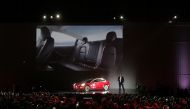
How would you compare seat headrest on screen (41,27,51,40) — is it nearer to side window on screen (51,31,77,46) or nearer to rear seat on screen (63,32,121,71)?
side window on screen (51,31,77,46)

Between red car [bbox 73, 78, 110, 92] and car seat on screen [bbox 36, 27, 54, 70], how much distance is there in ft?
10.1

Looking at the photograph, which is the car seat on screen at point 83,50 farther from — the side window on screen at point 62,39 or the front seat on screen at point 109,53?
the front seat on screen at point 109,53

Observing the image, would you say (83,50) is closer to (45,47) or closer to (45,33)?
(45,47)

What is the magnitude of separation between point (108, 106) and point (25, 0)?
2224 centimetres

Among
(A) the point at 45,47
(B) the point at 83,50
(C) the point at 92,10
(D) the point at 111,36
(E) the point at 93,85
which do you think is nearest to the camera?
(E) the point at 93,85

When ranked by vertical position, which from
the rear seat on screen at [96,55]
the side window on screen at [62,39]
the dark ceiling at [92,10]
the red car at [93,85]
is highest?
the dark ceiling at [92,10]

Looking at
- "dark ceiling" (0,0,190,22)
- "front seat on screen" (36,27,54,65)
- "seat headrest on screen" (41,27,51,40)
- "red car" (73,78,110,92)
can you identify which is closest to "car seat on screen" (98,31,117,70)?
"red car" (73,78,110,92)

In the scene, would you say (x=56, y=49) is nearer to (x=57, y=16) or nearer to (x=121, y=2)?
(x=57, y=16)

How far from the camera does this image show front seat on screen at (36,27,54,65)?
33.0 meters

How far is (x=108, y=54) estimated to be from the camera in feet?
110

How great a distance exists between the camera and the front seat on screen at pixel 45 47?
33.0 metres


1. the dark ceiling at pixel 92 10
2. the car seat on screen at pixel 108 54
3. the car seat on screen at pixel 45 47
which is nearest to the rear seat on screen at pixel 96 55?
the car seat on screen at pixel 108 54

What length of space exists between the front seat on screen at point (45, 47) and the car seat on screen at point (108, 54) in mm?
3753

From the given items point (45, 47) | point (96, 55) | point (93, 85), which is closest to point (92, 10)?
point (96, 55)
